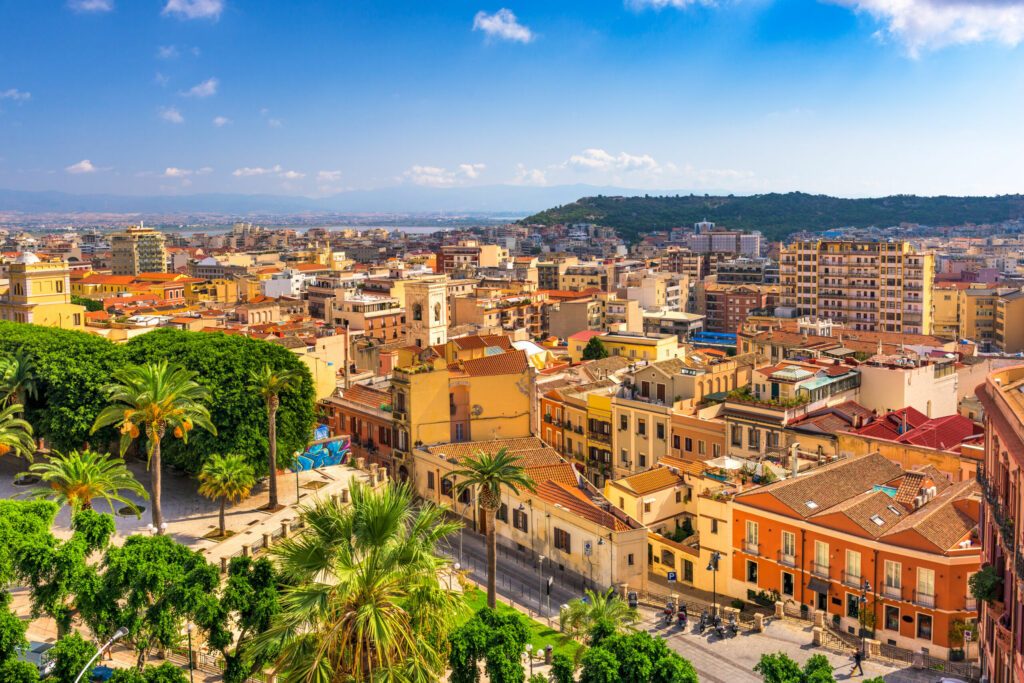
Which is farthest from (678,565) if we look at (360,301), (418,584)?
(360,301)

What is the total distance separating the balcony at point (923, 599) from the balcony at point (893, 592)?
54 centimetres

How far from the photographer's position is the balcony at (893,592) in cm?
3709

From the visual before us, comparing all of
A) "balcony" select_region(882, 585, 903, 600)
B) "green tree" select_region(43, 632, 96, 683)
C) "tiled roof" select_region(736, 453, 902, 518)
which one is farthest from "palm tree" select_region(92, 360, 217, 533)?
"balcony" select_region(882, 585, 903, 600)

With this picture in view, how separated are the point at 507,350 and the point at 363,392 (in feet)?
34.0

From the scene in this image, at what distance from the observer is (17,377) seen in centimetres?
4909

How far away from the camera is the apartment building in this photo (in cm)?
2320

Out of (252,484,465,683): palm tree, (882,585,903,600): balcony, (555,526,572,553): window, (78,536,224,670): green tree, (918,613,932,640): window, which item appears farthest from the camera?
(555,526,572,553): window

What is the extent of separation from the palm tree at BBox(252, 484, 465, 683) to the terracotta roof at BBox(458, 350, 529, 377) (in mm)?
32938

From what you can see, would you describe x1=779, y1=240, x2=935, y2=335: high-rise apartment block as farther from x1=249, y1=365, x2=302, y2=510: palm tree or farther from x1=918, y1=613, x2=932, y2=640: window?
x1=249, y1=365, x2=302, y2=510: palm tree

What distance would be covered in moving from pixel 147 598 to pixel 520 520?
22.4 metres

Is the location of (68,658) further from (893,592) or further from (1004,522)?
(893,592)

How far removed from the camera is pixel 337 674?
2405 centimetres

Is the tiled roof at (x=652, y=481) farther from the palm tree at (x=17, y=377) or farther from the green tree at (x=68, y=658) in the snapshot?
the palm tree at (x=17, y=377)

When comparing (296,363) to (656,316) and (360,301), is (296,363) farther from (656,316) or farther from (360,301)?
(656,316)
